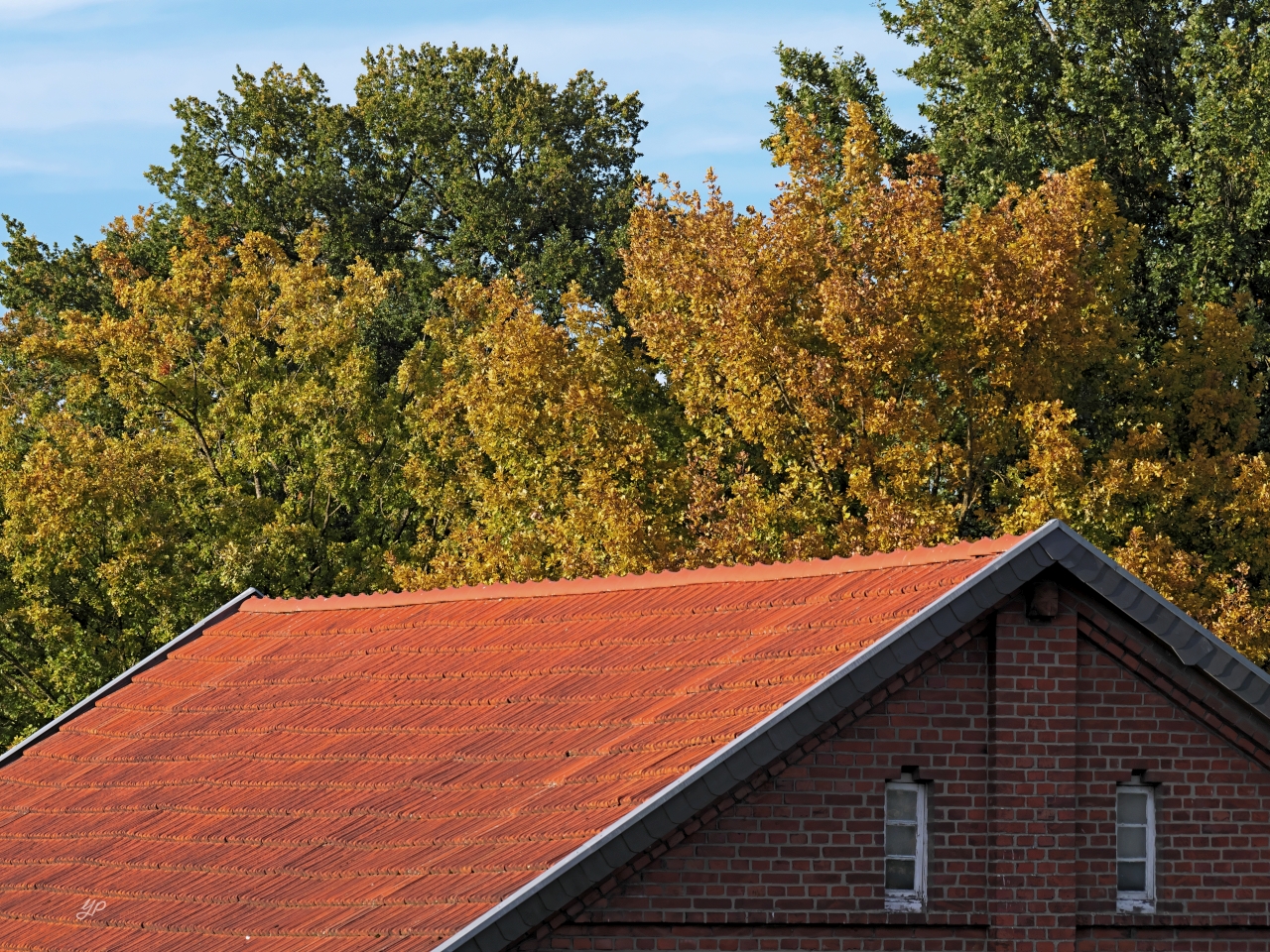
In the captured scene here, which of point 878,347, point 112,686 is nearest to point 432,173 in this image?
point 878,347

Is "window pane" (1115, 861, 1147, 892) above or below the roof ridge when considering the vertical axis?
below

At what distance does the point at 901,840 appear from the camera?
11031 millimetres

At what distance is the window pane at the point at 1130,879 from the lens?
11.4 m

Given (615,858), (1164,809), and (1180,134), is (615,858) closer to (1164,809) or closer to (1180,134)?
(1164,809)

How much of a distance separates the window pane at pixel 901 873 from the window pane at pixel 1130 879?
1371mm

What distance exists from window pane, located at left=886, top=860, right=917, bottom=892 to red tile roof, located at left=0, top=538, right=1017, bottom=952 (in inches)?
46.5

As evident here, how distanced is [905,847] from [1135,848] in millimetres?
1534

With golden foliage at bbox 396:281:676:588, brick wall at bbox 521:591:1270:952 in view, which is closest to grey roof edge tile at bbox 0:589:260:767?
brick wall at bbox 521:591:1270:952

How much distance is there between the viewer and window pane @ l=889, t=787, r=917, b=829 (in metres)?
11.0

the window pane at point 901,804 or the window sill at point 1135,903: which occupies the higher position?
the window pane at point 901,804

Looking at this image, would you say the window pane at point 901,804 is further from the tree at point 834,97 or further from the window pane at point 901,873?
the tree at point 834,97

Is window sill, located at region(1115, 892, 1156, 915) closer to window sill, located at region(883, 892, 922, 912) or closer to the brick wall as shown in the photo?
the brick wall

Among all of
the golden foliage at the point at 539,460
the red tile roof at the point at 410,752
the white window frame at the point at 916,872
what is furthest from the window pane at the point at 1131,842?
the golden foliage at the point at 539,460

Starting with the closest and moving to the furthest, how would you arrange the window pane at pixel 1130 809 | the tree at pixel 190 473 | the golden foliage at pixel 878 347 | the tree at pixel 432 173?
the window pane at pixel 1130 809 → the golden foliage at pixel 878 347 → the tree at pixel 190 473 → the tree at pixel 432 173
